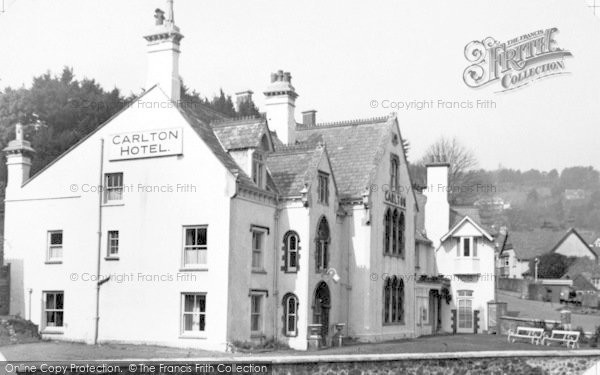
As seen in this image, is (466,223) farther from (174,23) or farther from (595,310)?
(174,23)

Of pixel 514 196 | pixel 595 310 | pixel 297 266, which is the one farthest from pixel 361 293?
pixel 514 196

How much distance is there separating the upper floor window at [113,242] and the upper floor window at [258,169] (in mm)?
3983

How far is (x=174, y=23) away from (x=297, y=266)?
7540 mm

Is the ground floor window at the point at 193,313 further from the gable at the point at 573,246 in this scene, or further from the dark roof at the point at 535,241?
the gable at the point at 573,246

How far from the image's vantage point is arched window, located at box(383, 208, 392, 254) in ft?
93.7

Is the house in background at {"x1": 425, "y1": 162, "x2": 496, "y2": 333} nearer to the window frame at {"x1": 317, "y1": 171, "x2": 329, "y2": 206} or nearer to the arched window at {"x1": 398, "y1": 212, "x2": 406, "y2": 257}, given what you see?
the arched window at {"x1": 398, "y1": 212, "x2": 406, "y2": 257}

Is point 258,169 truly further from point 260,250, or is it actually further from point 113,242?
point 113,242

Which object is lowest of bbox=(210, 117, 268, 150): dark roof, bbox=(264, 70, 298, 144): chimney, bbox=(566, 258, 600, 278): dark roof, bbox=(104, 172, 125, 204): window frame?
bbox=(566, 258, 600, 278): dark roof

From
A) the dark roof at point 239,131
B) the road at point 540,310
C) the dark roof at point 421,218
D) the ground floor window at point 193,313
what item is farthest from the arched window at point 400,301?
the ground floor window at point 193,313

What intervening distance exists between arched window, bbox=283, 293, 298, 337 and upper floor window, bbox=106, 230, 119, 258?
16.4ft

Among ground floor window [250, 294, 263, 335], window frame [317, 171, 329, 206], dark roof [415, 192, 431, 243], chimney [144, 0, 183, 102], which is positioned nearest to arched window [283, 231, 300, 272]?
ground floor window [250, 294, 263, 335]

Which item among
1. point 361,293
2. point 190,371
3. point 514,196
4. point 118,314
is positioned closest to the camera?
point 190,371

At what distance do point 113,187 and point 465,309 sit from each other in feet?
57.7

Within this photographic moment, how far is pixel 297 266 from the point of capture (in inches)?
969
